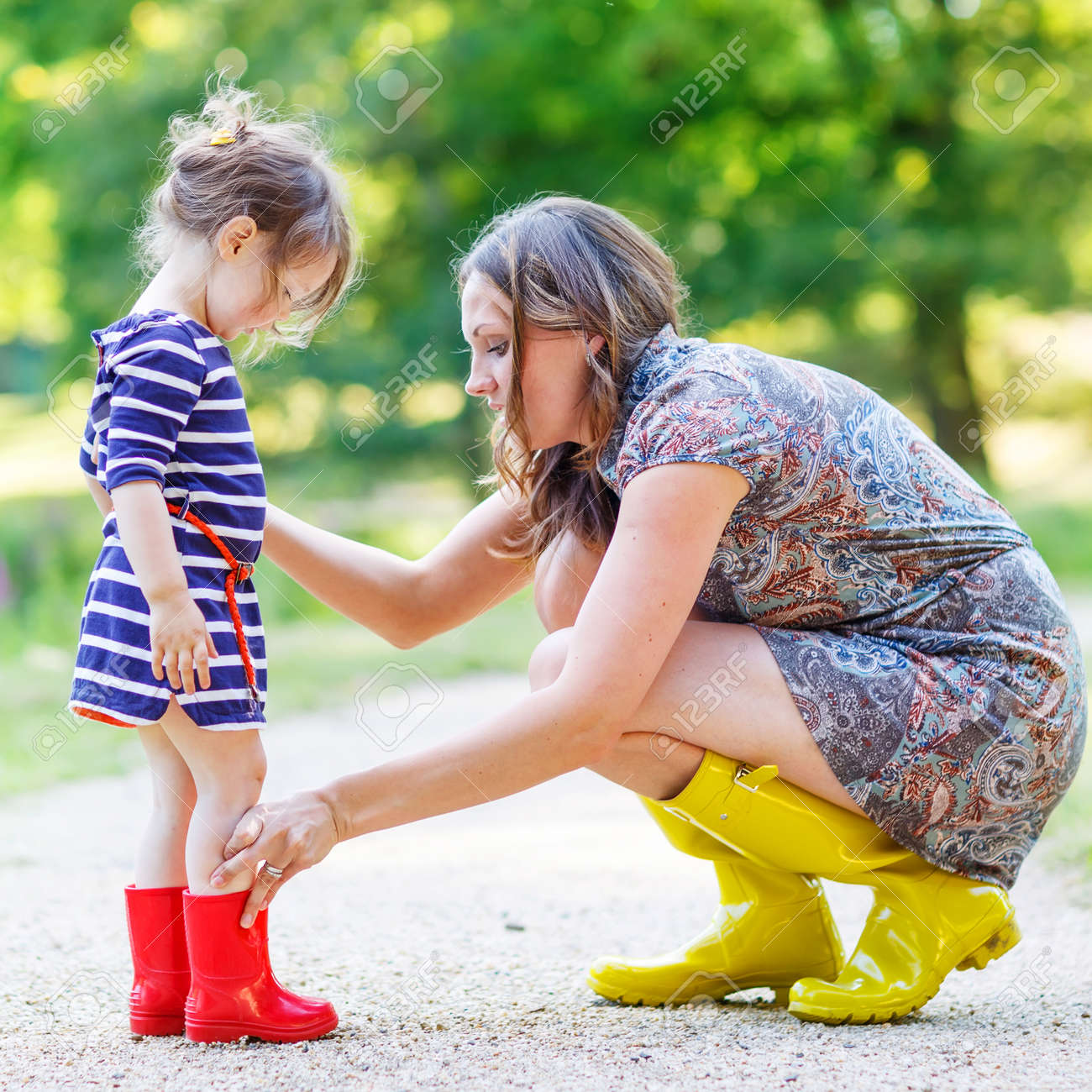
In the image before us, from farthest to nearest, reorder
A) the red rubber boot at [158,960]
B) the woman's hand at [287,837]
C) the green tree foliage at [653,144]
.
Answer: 1. the green tree foliage at [653,144]
2. the red rubber boot at [158,960]
3. the woman's hand at [287,837]

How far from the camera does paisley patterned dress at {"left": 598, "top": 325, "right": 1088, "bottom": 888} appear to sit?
183 cm

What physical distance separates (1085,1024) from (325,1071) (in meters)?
1.08

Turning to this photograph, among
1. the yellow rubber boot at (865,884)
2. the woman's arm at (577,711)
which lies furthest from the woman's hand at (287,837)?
the yellow rubber boot at (865,884)

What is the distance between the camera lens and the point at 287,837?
5.27 feet

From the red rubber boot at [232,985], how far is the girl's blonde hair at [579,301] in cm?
80

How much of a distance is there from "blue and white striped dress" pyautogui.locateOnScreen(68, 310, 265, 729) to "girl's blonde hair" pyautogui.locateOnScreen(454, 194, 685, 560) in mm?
429

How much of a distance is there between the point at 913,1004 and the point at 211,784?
1065mm

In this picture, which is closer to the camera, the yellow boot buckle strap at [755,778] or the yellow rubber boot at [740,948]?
the yellow boot buckle strap at [755,778]

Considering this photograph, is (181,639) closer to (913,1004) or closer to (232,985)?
(232,985)

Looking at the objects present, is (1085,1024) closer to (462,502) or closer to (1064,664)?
(1064,664)

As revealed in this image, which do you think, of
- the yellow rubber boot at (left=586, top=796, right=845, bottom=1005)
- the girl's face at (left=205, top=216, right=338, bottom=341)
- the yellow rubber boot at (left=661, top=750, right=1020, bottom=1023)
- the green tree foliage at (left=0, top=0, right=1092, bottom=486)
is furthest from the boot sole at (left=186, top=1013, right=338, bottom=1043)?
the green tree foliage at (left=0, top=0, right=1092, bottom=486)

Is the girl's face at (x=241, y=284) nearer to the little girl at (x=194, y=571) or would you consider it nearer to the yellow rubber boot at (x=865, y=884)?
the little girl at (x=194, y=571)

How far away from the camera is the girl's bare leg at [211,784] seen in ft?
5.65

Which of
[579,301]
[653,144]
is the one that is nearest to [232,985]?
[579,301]
